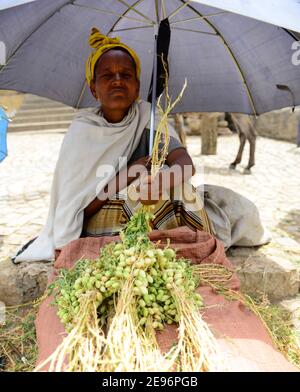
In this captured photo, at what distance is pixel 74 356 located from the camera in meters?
1.39

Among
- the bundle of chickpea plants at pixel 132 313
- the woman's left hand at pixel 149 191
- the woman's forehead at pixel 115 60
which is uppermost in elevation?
the woman's forehead at pixel 115 60

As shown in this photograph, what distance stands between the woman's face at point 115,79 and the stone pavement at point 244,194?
1.23 metres

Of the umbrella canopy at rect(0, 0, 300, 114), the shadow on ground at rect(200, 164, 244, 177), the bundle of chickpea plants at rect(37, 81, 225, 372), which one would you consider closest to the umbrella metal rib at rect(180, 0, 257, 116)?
the umbrella canopy at rect(0, 0, 300, 114)

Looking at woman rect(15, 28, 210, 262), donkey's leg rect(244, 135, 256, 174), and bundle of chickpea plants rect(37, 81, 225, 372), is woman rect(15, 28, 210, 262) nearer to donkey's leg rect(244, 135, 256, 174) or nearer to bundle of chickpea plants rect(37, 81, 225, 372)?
bundle of chickpea plants rect(37, 81, 225, 372)

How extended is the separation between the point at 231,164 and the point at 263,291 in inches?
181

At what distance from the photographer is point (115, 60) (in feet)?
7.91

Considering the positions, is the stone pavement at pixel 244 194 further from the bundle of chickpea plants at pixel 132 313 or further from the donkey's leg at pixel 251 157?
the bundle of chickpea plants at pixel 132 313

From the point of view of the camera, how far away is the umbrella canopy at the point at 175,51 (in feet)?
9.03

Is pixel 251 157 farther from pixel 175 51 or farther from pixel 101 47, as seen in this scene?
pixel 101 47

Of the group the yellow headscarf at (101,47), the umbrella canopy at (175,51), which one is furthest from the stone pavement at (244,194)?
the yellow headscarf at (101,47)

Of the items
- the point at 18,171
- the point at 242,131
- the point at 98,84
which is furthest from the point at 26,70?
the point at 242,131

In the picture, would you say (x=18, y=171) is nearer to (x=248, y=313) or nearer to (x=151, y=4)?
(x=151, y=4)

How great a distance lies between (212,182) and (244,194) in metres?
0.80

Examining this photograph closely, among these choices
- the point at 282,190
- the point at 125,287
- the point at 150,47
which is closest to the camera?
the point at 125,287
